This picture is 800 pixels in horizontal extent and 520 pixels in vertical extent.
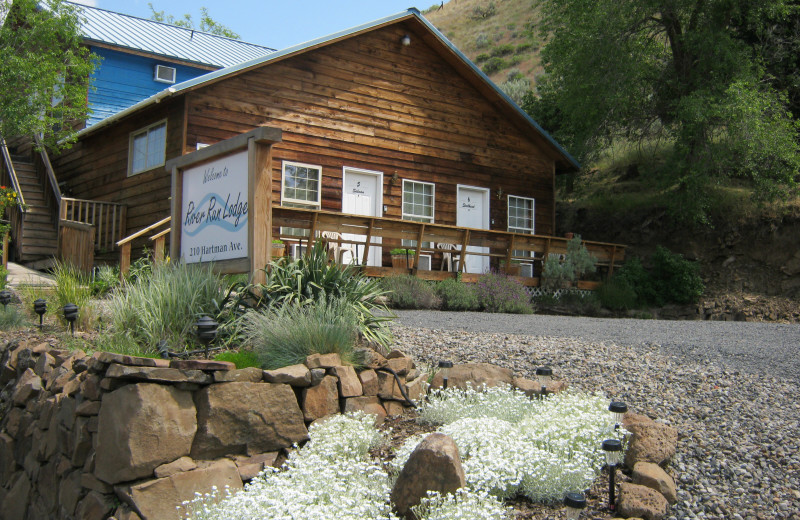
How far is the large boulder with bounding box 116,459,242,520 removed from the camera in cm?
439

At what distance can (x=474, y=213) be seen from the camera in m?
16.9

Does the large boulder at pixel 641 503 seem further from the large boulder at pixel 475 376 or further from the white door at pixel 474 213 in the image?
the white door at pixel 474 213

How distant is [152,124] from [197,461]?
11.1 meters

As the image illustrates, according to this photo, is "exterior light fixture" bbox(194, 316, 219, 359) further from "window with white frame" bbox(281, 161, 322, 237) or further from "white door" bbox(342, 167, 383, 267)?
"white door" bbox(342, 167, 383, 267)

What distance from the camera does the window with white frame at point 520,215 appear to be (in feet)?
57.9

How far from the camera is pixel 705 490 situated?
3.96 metres

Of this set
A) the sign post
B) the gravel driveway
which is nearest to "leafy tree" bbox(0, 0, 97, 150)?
the sign post

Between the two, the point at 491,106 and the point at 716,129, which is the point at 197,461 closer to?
the point at 491,106

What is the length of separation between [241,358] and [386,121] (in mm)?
11117

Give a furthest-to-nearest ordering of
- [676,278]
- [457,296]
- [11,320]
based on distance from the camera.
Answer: [676,278] → [457,296] → [11,320]

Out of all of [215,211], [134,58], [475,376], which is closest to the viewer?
[475,376]

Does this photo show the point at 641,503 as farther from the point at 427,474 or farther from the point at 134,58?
the point at 134,58

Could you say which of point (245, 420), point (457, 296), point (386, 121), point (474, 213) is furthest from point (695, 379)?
point (474, 213)

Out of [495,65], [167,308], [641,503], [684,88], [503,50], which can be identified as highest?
[503,50]
